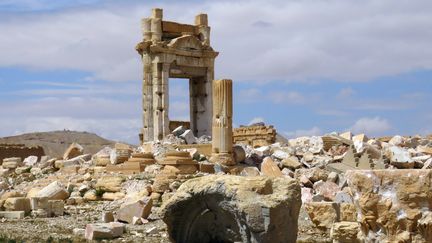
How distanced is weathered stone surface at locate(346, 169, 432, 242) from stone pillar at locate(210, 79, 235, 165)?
15373 millimetres

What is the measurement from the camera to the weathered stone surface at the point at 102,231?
43.0ft

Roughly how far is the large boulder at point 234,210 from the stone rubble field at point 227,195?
16 millimetres

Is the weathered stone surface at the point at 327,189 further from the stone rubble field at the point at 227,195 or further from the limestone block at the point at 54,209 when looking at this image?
the limestone block at the point at 54,209

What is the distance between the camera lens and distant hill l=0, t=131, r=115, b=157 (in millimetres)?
62194

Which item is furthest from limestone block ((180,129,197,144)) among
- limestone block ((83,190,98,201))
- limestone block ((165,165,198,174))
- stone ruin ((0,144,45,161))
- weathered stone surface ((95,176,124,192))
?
stone ruin ((0,144,45,161))

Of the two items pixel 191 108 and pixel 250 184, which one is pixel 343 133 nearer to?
pixel 191 108

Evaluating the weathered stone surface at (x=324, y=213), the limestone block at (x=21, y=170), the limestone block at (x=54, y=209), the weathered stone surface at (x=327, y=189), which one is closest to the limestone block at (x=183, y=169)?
the weathered stone surface at (x=327, y=189)

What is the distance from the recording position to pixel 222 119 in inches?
934

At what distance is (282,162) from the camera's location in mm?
22766

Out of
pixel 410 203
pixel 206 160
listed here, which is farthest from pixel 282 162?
pixel 410 203

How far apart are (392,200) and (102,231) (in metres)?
6.93

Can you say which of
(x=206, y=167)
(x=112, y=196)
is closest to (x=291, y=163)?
(x=206, y=167)

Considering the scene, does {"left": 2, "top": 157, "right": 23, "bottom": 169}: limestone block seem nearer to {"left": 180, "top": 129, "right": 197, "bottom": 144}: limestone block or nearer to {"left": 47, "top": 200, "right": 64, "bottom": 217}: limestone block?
{"left": 180, "top": 129, "right": 197, "bottom": 144}: limestone block

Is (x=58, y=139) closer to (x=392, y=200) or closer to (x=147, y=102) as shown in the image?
(x=147, y=102)
